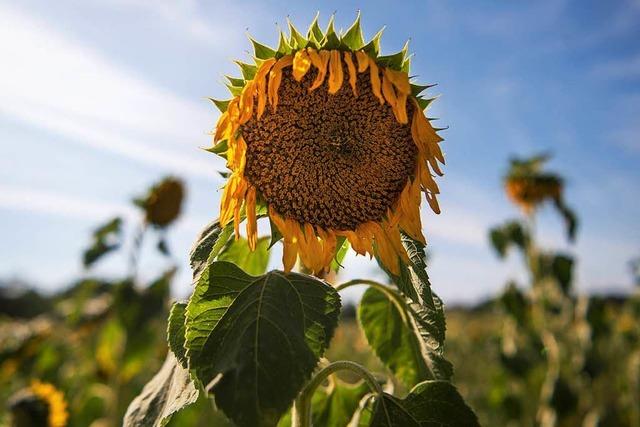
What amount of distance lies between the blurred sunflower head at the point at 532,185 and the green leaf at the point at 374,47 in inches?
196

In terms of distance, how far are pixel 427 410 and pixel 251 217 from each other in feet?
1.97

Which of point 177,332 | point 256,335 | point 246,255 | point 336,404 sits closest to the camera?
point 256,335

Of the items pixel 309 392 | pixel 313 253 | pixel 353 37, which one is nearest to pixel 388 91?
pixel 353 37

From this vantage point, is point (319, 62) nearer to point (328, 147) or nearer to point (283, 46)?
point (283, 46)

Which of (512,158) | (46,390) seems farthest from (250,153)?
(512,158)

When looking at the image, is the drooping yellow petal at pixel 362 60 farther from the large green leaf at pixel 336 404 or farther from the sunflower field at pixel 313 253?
the large green leaf at pixel 336 404

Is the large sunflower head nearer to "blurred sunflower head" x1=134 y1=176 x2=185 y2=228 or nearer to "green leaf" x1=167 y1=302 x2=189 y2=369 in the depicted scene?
"green leaf" x1=167 y1=302 x2=189 y2=369

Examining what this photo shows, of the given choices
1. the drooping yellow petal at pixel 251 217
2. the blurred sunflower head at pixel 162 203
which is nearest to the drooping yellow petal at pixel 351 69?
the drooping yellow petal at pixel 251 217

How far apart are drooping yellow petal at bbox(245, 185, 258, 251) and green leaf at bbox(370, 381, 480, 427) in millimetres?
473

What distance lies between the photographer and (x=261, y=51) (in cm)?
144

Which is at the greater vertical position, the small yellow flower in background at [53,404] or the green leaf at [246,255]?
the green leaf at [246,255]

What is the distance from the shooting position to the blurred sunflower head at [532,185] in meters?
6.08

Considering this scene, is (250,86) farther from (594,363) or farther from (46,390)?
(594,363)

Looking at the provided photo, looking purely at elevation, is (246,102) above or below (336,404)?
above
